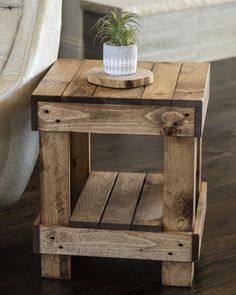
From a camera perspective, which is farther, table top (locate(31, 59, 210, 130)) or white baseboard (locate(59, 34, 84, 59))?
white baseboard (locate(59, 34, 84, 59))

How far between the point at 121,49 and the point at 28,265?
→ 2.10ft

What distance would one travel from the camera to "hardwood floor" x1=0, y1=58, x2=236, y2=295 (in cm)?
222

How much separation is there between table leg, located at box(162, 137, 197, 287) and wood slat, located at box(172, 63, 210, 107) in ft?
0.30

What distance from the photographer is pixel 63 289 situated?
221 cm

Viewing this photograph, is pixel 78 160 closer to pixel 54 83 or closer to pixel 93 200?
pixel 93 200

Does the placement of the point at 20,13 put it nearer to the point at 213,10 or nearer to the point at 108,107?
the point at 108,107

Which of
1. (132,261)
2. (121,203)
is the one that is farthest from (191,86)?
(132,261)

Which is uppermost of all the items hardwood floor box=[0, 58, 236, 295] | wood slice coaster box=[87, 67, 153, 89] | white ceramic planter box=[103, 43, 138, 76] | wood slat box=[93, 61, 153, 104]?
white ceramic planter box=[103, 43, 138, 76]

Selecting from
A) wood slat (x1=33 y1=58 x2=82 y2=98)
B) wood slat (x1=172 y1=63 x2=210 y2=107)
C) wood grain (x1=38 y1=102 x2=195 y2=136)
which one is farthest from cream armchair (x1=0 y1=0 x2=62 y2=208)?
wood slat (x1=172 y1=63 x2=210 y2=107)

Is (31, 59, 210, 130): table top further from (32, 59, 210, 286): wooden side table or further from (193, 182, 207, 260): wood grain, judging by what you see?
(193, 182, 207, 260): wood grain

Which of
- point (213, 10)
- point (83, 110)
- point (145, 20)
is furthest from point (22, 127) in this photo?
point (213, 10)

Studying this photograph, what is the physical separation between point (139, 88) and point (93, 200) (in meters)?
0.36

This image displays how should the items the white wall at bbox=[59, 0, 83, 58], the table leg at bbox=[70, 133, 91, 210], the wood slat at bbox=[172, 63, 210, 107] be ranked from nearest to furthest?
the wood slat at bbox=[172, 63, 210, 107], the table leg at bbox=[70, 133, 91, 210], the white wall at bbox=[59, 0, 83, 58]

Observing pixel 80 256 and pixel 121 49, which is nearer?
pixel 121 49
